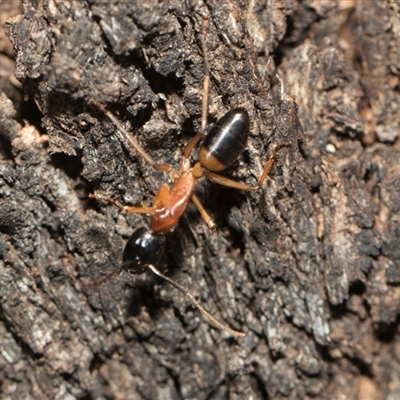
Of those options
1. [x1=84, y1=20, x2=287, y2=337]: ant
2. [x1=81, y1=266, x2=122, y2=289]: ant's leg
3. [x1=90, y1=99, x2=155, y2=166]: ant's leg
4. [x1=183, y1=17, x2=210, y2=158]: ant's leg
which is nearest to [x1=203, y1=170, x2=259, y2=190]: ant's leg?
[x1=84, y1=20, x2=287, y2=337]: ant

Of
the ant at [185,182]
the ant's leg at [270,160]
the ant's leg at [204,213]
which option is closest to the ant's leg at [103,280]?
the ant at [185,182]

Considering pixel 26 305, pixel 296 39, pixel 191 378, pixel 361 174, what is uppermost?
pixel 296 39

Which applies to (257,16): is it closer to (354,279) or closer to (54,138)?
(54,138)

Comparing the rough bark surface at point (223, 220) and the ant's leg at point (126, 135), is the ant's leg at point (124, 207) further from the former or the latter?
the ant's leg at point (126, 135)

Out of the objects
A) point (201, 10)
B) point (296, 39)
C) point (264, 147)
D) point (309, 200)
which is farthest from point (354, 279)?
point (201, 10)

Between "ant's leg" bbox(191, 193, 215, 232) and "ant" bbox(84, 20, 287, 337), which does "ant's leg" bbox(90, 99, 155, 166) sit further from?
"ant's leg" bbox(191, 193, 215, 232)

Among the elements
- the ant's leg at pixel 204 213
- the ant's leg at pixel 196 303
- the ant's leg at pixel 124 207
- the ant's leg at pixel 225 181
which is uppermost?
the ant's leg at pixel 124 207
